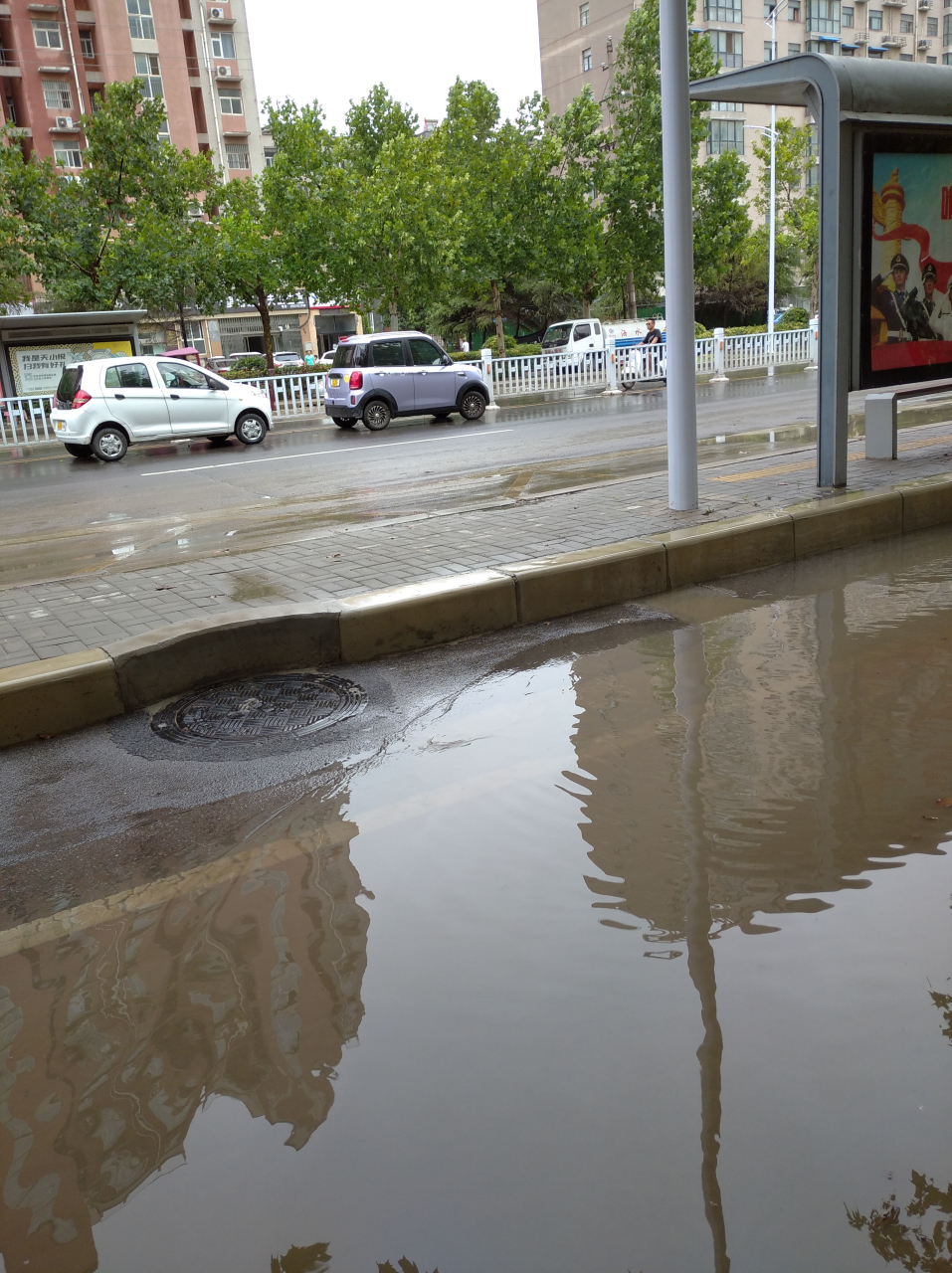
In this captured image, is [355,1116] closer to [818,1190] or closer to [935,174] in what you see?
[818,1190]

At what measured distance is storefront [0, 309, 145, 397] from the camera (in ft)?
71.2

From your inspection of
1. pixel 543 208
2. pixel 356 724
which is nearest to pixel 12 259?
pixel 543 208

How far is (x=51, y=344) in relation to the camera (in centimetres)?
2217

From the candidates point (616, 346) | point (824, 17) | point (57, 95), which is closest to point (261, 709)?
point (616, 346)

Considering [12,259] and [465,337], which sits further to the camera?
[465,337]

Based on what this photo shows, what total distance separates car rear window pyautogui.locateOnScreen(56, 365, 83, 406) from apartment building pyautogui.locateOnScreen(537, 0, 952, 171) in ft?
176

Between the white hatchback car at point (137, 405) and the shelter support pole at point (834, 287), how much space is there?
12.4 m

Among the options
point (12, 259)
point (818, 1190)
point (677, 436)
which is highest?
point (12, 259)

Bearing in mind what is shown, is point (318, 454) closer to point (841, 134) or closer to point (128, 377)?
point (128, 377)

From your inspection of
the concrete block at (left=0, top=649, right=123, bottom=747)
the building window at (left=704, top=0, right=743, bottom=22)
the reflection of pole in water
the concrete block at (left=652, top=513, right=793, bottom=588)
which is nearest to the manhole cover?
the concrete block at (left=0, top=649, right=123, bottom=747)

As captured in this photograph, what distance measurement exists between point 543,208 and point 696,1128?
35.2m

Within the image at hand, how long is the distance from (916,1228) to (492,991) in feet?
3.60

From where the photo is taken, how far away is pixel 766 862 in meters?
3.30

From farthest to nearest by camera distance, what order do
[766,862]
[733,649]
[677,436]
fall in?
1. [677,436]
2. [733,649]
3. [766,862]
